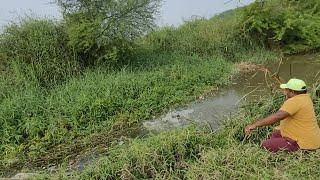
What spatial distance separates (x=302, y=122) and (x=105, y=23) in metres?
7.64

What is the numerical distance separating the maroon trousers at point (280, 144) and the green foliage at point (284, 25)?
10.4m

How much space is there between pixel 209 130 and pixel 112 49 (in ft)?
20.4

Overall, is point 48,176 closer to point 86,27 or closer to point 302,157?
point 302,157

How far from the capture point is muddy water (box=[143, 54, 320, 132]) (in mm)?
10250

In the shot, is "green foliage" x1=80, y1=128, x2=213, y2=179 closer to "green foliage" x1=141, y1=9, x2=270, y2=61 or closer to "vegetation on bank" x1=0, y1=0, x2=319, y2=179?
"vegetation on bank" x1=0, y1=0, x2=319, y2=179

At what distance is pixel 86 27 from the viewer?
13234 mm

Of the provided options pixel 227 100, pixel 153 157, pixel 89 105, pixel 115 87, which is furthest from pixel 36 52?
pixel 153 157

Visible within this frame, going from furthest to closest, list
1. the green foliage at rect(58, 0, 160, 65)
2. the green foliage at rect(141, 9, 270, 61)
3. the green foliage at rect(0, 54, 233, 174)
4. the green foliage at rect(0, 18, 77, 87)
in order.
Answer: the green foliage at rect(141, 9, 270, 61)
the green foliage at rect(58, 0, 160, 65)
the green foliage at rect(0, 18, 77, 87)
the green foliage at rect(0, 54, 233, 174)

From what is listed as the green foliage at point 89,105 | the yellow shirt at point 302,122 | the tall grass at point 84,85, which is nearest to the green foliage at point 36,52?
the tall grass at point 84,85

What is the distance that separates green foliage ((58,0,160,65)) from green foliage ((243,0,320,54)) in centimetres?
468

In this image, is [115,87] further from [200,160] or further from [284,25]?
[284,25]

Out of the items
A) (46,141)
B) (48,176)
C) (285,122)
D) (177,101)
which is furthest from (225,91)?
(48,176)

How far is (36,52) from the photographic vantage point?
13078 mm

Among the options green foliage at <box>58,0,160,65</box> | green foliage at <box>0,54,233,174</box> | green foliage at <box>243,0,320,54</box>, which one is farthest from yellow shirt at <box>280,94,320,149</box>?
green foliage at <box>243,0,320,54</box>
